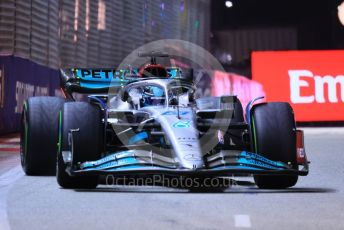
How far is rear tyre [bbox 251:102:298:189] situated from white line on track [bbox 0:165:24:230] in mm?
2480

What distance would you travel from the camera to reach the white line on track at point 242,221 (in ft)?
21.8

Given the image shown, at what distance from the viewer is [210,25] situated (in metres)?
38.5

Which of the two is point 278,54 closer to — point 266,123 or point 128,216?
point 266,123

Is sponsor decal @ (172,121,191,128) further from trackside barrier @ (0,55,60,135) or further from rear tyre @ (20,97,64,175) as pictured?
trackside barrier @ (0,55,60,135)

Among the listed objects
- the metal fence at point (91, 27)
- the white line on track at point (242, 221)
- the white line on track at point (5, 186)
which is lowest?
the white line on track at point (242, 221)

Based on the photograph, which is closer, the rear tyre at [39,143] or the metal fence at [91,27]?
the rear tyre at [39,143]

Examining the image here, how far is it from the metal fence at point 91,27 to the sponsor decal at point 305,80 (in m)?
5.46

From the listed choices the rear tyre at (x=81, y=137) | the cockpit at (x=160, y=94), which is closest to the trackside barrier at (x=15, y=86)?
the cockpit at (x=160, y=94)

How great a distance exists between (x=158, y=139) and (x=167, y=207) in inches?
79.1

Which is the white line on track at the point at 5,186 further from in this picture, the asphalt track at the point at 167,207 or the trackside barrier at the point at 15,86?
the trackside barrier at the point at 15,86

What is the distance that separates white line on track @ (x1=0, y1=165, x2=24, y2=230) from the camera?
6.82 meters

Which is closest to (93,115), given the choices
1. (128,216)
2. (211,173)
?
(211,173)

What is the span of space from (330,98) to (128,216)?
80.0 feet

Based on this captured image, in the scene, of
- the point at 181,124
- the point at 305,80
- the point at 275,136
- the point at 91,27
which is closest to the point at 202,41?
the point at 91,27
